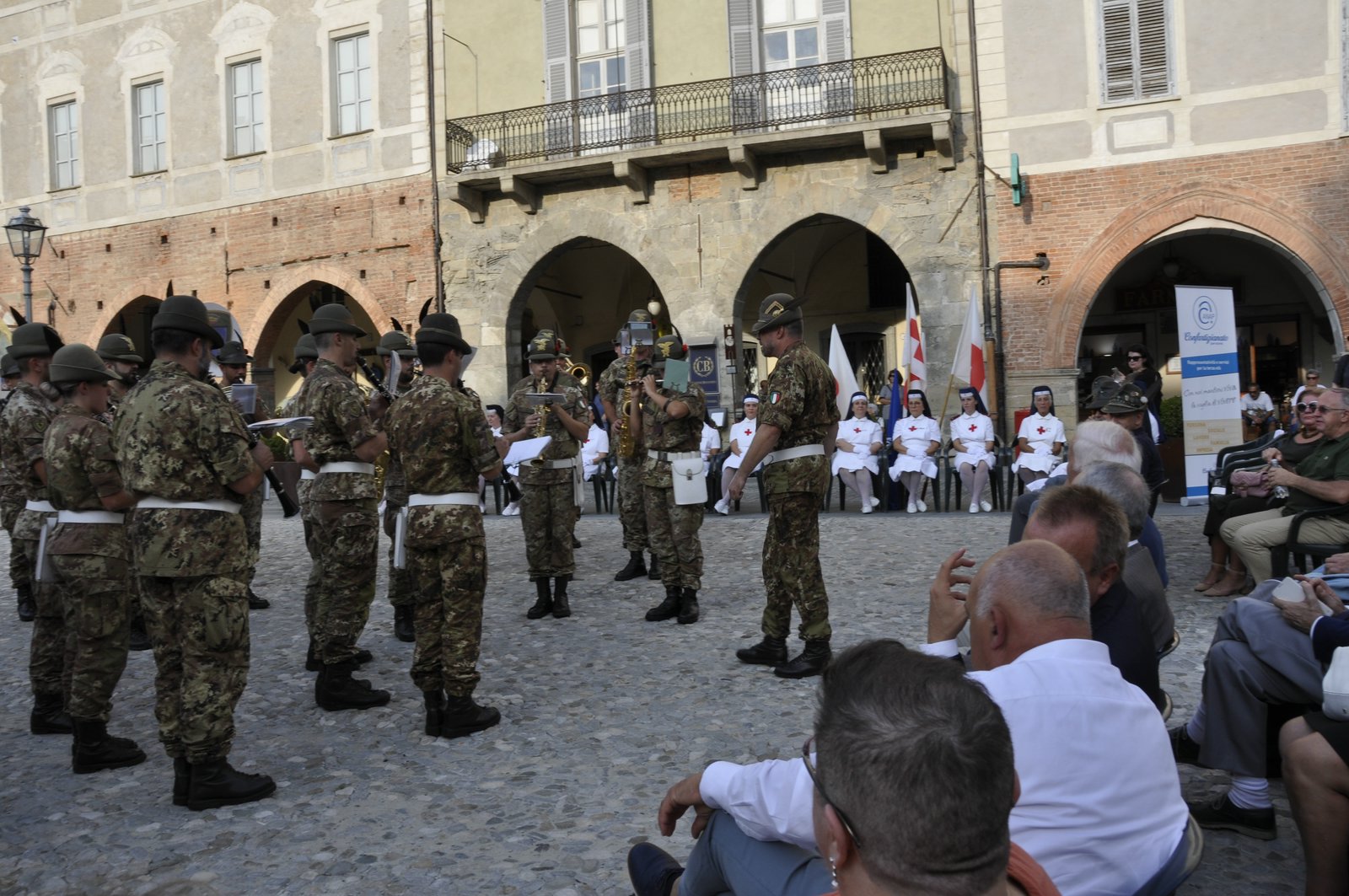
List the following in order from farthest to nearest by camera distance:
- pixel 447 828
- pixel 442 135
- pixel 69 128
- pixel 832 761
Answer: pixel 69 128 < pixel 442 135 < pixel 447 828 < pixel 832 761

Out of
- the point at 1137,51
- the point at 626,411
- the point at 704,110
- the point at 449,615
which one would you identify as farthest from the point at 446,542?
the point at 1137,51

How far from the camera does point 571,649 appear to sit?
22.0ft

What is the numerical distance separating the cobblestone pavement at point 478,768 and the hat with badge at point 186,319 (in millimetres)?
1865

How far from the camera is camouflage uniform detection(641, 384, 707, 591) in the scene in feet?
24.6

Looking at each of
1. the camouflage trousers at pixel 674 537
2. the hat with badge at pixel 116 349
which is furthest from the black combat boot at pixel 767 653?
the hat with badge at pixel 116 349

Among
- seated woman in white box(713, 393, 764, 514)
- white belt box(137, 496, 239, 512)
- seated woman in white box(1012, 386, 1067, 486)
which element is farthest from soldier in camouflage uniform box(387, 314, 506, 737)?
seated woman in white box(1012, 386, 1067, 486)

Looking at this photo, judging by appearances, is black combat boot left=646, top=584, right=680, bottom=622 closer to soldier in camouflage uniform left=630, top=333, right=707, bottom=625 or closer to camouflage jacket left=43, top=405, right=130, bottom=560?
soldier in camouflage uniform left=630, top=333, right=707, bottom=625

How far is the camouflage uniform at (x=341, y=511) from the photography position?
5559 mm

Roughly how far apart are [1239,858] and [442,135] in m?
17.8

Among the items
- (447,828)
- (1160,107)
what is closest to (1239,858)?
(447,828)

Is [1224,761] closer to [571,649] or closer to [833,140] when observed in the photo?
[571,649]

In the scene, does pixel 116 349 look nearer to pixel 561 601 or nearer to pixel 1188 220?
pixel 561 601

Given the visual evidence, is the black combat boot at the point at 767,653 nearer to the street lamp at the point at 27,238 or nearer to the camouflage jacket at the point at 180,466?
the camouflage jacket at the point at 180,466

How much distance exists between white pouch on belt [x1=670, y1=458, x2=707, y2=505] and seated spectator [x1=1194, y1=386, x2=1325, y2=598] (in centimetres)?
346
